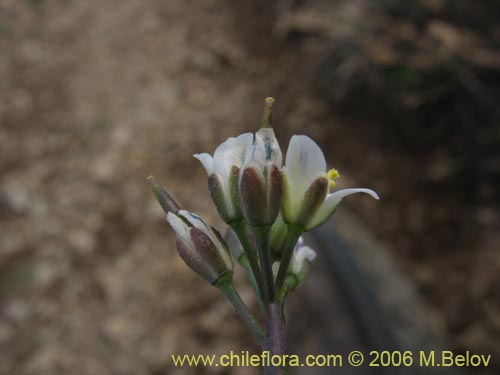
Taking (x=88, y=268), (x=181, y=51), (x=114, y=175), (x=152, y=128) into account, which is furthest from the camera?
(x=181, y=51)

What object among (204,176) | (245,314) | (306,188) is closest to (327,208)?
(306,188)

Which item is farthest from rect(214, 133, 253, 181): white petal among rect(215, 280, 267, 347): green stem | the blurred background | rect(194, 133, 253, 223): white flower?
the blurred background

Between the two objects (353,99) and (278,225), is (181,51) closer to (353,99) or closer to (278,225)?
(353,99)

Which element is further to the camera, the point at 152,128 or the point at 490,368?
the point at 152,128

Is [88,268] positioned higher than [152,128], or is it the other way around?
[152,128]

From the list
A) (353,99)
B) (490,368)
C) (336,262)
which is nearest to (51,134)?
(353,99)

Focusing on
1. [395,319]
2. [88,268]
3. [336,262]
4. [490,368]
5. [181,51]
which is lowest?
[490,368]

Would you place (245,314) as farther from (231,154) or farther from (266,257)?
(231,154)
